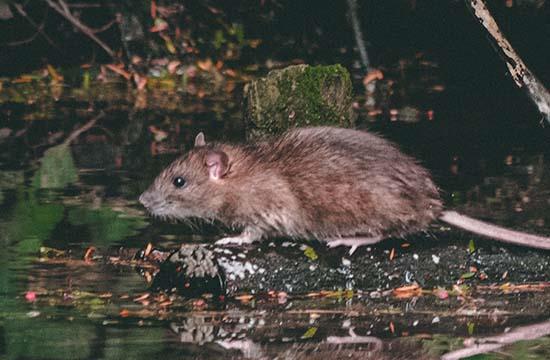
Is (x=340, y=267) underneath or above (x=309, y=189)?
underneath

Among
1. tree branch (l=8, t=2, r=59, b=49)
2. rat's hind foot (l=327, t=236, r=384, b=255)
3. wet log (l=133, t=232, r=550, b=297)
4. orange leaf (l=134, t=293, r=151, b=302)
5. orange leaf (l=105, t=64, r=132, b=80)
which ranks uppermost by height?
tree branch (l=8, t=2, r=59, b=49)

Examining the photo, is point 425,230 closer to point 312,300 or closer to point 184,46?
point 312,300

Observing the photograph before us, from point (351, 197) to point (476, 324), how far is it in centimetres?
130

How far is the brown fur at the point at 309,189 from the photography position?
356 inches

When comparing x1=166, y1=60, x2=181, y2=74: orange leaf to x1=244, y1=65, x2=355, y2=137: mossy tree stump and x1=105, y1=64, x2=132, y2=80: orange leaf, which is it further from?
x1=244, y1=65, x2=355, y2=137: mossy tree stump

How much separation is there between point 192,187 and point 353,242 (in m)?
1.11

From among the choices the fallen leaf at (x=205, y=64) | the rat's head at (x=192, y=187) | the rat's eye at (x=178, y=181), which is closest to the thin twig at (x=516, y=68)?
the rat's head at (x=192, y=187)

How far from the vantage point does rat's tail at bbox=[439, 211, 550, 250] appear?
9.09 metres

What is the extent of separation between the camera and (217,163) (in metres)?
9.47

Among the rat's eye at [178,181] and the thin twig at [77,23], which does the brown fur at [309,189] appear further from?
the thin twig at [77,23]

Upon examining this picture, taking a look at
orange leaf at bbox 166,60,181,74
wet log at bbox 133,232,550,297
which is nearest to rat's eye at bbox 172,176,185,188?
wet log at bbox 133,232,550,297

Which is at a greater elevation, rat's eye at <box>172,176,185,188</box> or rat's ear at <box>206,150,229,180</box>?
rat's ear at <box>206,150,229,180</box>

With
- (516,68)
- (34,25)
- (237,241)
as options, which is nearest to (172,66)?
(34,25)

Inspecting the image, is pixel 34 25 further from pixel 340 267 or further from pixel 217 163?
pixel 340 267
